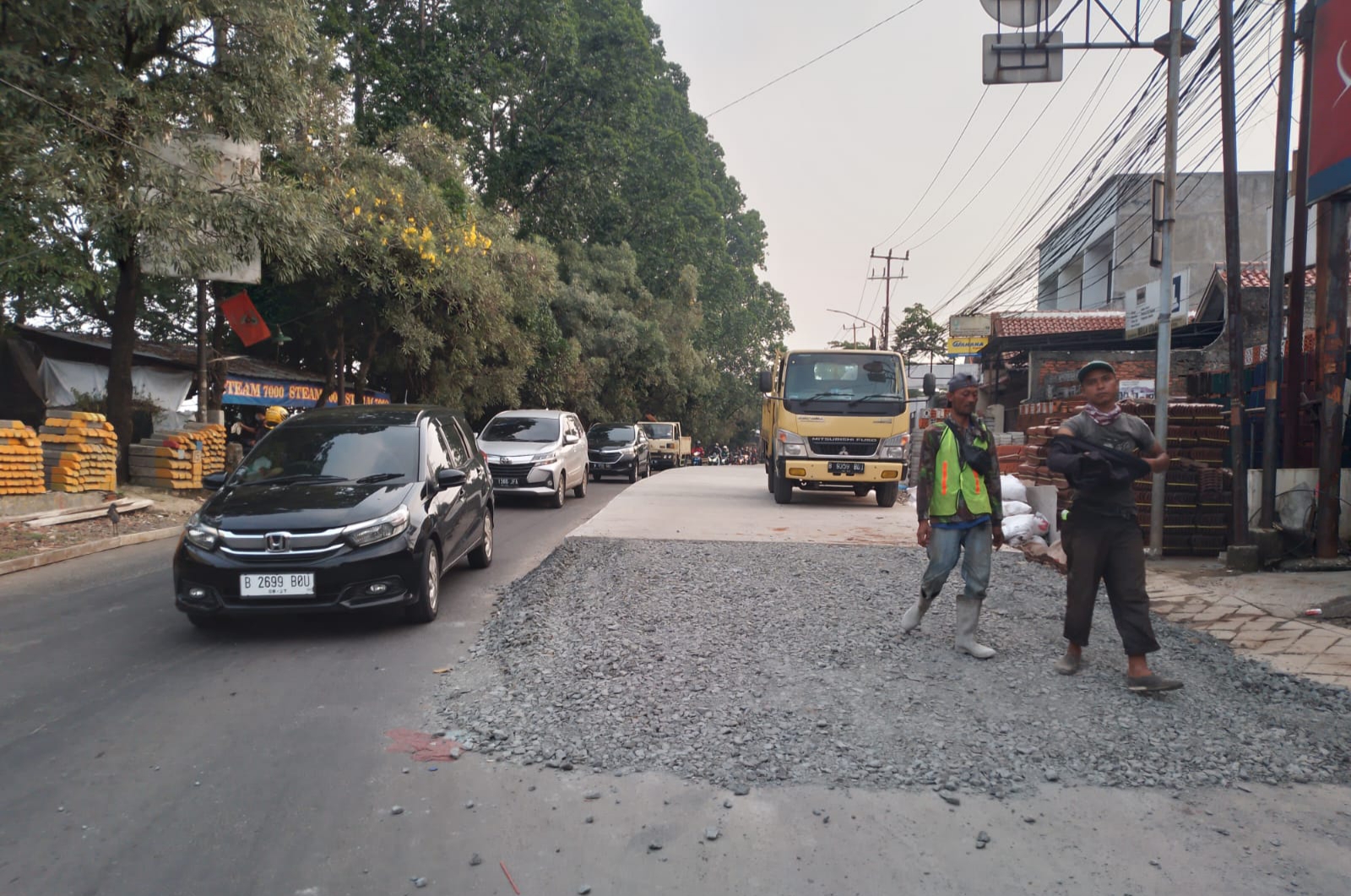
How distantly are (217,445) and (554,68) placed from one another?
21.3 m

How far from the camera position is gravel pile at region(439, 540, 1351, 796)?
417cm

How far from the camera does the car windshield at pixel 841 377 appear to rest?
602 inches

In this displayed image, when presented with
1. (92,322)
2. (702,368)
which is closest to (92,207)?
(92,322)

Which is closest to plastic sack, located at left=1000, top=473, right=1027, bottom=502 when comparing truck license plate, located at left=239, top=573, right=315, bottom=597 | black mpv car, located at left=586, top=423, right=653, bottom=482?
truck license plate, located at left=239, top=573, right=315, bottom=597

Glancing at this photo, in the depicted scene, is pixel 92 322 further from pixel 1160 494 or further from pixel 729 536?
pixel 1160 494

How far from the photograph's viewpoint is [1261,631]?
6.73 meters

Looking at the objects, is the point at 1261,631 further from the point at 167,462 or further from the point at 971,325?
the point at 971,325

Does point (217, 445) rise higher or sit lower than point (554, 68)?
lower

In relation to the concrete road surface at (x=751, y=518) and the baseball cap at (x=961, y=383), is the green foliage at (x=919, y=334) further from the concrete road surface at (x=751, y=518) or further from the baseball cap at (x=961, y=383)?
the baseball cap at (x=961, y=383)

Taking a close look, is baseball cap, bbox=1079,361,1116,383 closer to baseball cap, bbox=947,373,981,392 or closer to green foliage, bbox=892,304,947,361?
baseball cap, bbox=947,373,981,392

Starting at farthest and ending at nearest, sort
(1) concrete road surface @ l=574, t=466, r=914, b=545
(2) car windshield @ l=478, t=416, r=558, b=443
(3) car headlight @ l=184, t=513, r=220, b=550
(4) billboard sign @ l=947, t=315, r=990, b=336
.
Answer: (4) billboard sign @ l=947, t=315, r=990, b=336 → (2) car windshield @ l=478, t=416, r=558, b=443 → (1) concrete road surface @ l=574, t=466, r=914, b=545 → (3) car headlight @ l=184, t=513, r=220, b=550

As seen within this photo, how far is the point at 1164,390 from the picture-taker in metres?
10.1

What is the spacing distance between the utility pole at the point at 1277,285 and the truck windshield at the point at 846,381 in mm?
6195

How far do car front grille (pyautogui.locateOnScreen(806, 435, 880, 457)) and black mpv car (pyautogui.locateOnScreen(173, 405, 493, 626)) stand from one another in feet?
26.9
